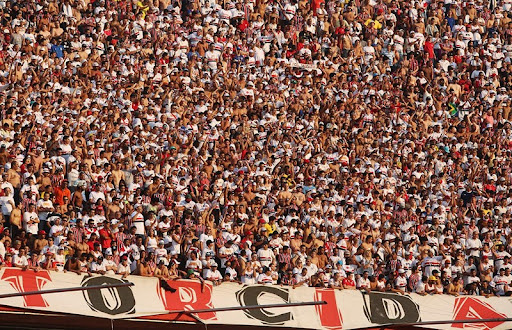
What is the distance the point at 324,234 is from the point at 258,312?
4.95m

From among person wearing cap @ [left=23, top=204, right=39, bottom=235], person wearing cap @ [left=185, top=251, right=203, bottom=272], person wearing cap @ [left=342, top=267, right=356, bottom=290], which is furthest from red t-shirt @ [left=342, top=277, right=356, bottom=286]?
person wearing cap @ [left=23, top=204, right=39, bottom=235]

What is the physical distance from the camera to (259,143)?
31547mm

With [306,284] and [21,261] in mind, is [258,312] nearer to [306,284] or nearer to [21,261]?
[306,284]

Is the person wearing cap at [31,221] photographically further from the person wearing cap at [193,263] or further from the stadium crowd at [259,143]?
the person wearing cap at [193,263]

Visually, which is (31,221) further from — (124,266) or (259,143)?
(259,143)

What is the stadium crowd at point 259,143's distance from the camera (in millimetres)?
27188

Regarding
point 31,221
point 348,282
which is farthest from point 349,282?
point 31,221

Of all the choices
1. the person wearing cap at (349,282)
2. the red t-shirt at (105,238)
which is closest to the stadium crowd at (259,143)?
the red t-shirt at (105,238)

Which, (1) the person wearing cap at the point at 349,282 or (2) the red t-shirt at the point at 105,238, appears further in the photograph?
(1) the person wearing cap at the point at 349,282

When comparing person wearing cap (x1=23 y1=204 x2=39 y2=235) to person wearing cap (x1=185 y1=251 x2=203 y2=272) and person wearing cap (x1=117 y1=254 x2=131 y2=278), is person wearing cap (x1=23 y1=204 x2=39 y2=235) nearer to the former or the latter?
person wearing cap (x1=117 y1=254 x2=131 y2=278)

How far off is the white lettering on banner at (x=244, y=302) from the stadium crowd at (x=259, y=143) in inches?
34.4

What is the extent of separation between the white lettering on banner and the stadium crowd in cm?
87

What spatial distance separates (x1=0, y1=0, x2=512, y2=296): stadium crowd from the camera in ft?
89.2

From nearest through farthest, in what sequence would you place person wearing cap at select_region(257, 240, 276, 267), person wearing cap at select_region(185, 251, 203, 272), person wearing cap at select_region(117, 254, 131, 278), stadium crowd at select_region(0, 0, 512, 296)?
1. person wearing cap at select_region(117, 254, 131, 278)
2. person wearing cap at select_region(185, 251, 203, 272)
3. stadium crowd at select_region(0, 0, 512, 296)
4. person wearing cap at select_region(257, 240, 276, 267)
